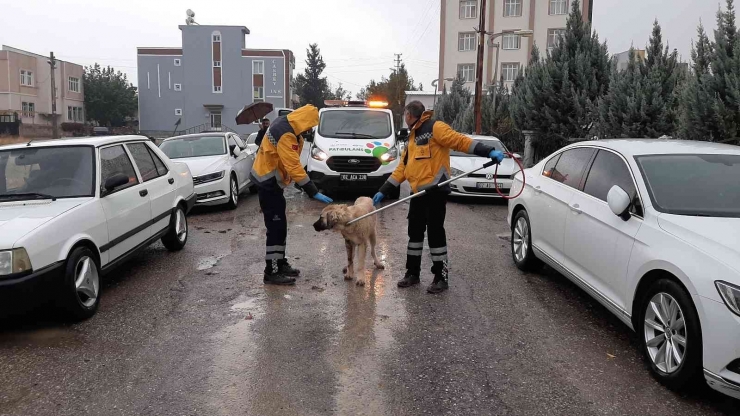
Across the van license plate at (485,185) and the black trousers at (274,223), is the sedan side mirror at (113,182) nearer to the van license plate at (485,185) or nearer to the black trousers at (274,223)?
the black trousers at (274,223)

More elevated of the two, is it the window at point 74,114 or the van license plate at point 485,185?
the window at point 74,114

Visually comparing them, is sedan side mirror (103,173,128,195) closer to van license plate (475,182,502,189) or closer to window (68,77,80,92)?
van license plate (475,182,502,189)

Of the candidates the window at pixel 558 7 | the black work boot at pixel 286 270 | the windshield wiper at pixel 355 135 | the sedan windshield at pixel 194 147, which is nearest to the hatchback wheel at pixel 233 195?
the sedan windshield at pixel 194 147

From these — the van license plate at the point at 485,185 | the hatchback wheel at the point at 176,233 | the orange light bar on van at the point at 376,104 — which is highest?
the orange light bar on van at the point at 376,104

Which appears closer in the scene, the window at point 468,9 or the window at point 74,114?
the window at point 468,9

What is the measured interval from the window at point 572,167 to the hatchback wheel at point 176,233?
4.69m

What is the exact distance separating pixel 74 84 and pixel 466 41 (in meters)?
42.5

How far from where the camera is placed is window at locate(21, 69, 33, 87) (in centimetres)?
5516

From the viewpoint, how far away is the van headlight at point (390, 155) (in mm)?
12070

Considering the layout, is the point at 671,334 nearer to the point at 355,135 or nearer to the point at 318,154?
the point at 318,154

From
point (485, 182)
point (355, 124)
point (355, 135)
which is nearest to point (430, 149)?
point (485, 182)

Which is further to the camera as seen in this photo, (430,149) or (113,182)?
(430,149)

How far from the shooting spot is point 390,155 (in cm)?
1221

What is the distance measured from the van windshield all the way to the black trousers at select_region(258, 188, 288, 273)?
6419mm
